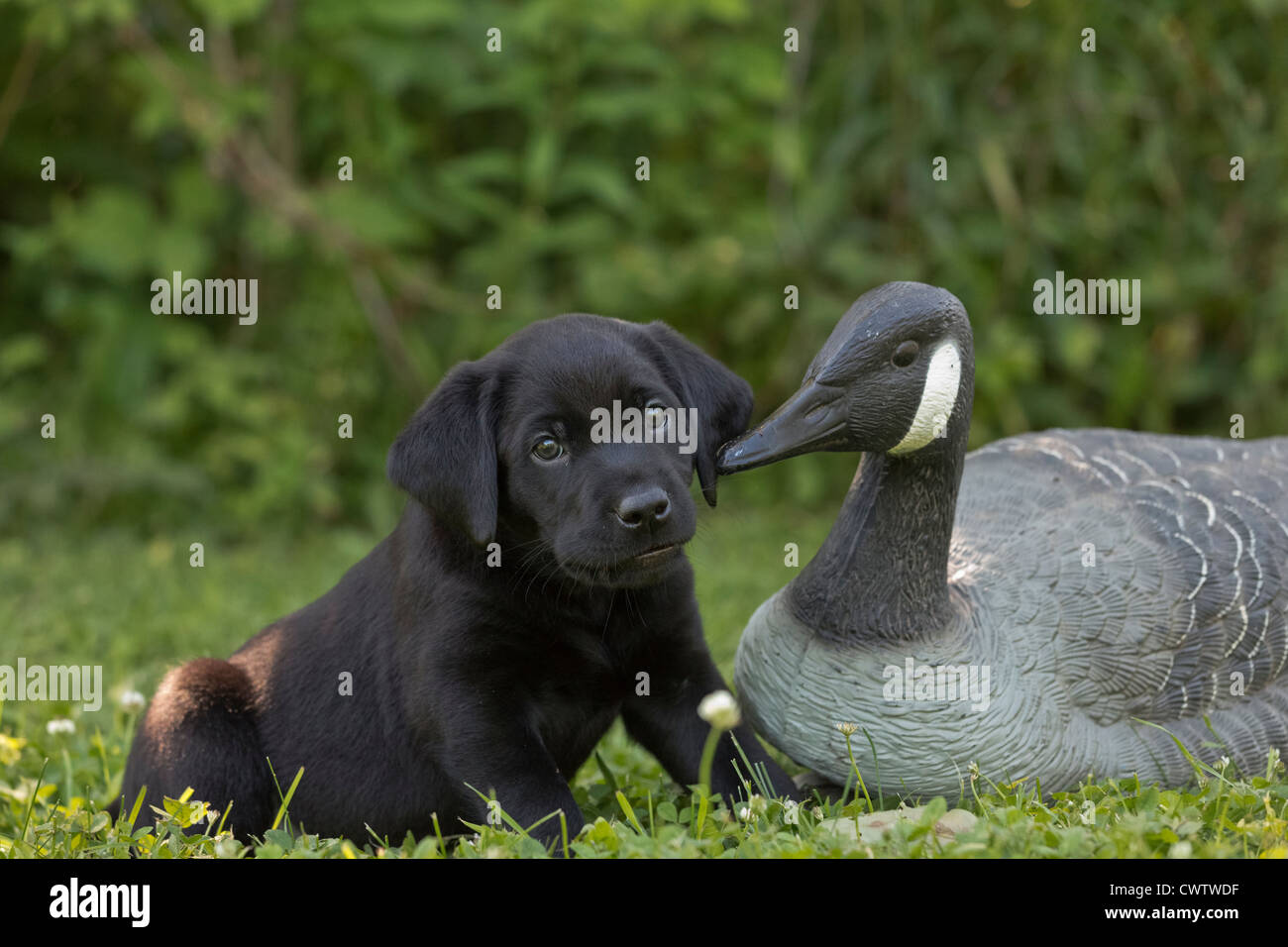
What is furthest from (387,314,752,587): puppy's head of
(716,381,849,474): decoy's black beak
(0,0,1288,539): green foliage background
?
(0,0,1288,539): green foliage background

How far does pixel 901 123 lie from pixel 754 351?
→ 61.2 inches

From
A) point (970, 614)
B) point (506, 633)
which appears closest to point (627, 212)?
point (970, 614)

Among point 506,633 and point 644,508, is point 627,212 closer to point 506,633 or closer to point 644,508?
point 506,633

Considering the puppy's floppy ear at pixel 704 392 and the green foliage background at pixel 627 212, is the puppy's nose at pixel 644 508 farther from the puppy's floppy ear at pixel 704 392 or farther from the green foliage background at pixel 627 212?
the green foliage background at pixel 627 212

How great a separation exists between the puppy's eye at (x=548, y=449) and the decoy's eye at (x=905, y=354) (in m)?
0.86

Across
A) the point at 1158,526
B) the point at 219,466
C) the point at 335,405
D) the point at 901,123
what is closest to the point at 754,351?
the point at 901,123

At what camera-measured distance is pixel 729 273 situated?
26.0ft

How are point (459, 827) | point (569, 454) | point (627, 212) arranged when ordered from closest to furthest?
point (569, 454) → point (459, 827) → point (627, 212)

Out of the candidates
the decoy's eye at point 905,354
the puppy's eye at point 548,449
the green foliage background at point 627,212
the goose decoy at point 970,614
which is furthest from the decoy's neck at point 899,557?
the green foliage background at point 627,212

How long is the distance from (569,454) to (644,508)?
1.05ft

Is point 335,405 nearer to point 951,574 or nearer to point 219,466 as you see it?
point 219,466

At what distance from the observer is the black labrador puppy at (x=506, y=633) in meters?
3.33

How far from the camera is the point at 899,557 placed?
3.62 meters
